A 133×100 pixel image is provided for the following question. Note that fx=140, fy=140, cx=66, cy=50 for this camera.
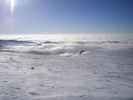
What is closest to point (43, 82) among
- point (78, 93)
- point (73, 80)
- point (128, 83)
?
point (73, 80)

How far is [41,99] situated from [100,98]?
6.18ft

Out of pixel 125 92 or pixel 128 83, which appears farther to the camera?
pixel 128 83

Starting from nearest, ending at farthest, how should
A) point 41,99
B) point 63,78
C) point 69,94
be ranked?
point 41,99 < point 69,94 < point 63,78

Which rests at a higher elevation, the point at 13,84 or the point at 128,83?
the point at 13,84

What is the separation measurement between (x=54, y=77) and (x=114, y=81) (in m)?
2.75

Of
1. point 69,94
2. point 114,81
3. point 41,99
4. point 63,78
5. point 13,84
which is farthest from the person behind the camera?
point 63,78

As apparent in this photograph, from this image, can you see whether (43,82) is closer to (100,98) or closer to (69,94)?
(69,94)

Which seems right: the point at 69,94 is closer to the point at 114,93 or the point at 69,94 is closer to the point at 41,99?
the point at 41,99

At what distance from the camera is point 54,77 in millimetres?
6734

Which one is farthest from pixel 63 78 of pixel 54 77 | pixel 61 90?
pixel 61 90

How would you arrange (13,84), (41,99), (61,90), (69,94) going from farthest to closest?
1. (13,84)
2. (61,90)
3. (69,94)
4. (41,99)

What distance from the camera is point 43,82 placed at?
5988 millimetres

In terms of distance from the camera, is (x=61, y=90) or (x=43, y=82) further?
(x=43, y=82)

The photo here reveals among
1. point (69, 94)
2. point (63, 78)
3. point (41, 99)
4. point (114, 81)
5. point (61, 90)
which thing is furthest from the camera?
point (63, 78)
